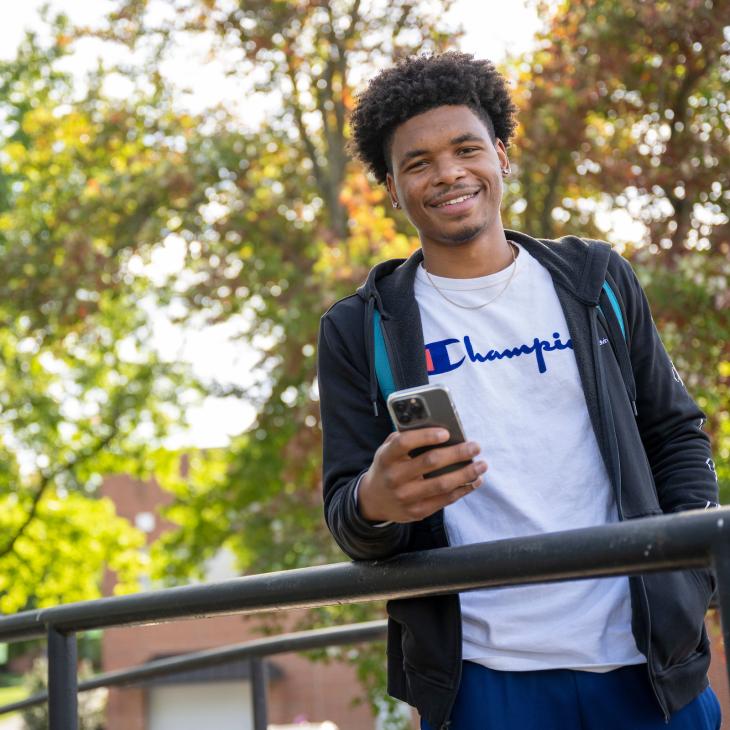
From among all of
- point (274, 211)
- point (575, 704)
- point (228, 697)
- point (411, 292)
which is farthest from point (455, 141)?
point (228, 697)

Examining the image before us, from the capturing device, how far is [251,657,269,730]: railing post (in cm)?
336

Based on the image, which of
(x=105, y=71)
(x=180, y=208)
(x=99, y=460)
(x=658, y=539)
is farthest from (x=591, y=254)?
(x=99, y=460)

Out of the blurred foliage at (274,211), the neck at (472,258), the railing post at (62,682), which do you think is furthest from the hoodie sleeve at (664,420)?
the blurred foliage at (274,211)

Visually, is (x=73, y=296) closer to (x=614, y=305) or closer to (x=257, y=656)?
(x=257, y=656)

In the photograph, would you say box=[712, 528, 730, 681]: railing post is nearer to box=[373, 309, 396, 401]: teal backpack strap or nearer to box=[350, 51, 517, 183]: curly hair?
box=[373, 309, 396, 401]: teal backpack strap

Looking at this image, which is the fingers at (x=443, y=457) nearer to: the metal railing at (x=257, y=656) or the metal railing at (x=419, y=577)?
the metal railing at (x=419, y=577)

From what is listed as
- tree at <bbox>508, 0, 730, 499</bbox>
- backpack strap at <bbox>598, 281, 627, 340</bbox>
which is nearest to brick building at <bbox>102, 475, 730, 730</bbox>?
tree at <bbox>508, 0, 730, 499</bbox>

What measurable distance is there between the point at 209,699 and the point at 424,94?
28.5 m

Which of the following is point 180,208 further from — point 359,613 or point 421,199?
point 421,199

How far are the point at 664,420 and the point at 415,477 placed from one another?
615 millimetres

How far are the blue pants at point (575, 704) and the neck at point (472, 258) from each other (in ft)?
2.41

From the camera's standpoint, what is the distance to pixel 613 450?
1817 mm

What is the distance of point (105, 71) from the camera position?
1162cm

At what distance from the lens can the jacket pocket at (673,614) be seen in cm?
173
